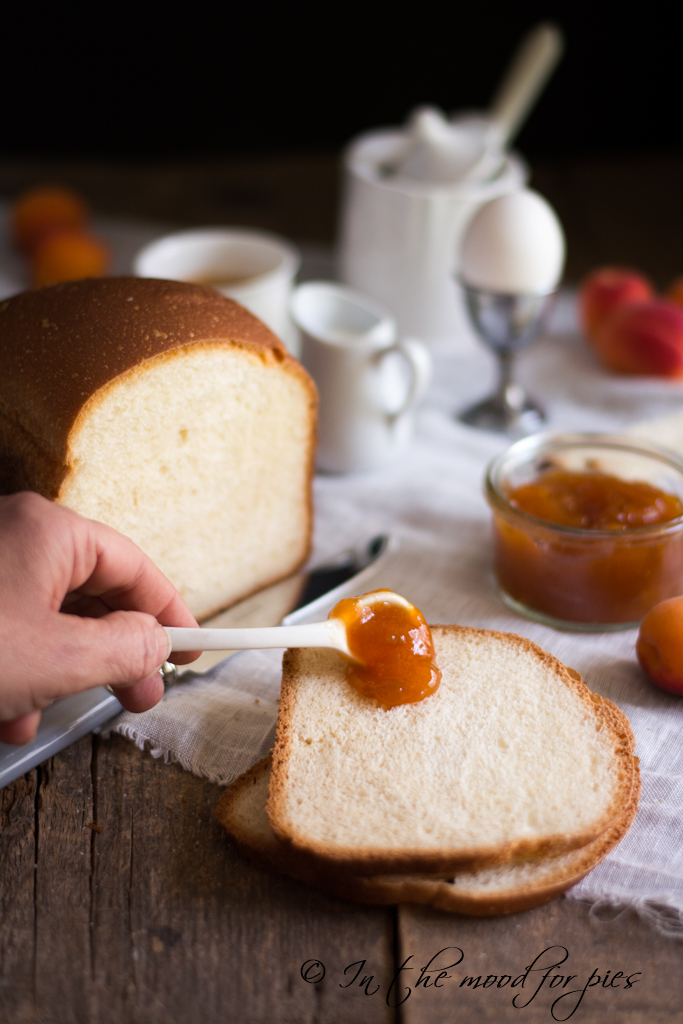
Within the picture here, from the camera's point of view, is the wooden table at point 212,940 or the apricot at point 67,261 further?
the apricot at point 67,261

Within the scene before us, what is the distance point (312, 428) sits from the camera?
2.17 meters

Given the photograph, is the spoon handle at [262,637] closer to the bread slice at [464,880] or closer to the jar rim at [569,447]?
the bread slice at [464,880]

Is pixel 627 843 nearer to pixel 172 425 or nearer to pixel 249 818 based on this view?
pixel 249 818

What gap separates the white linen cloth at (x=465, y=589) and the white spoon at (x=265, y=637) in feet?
0.76

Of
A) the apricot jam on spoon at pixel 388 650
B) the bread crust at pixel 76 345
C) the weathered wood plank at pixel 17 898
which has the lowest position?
the weathered wood plank at pixel 17 898

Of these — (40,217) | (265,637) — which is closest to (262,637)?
(265,637)

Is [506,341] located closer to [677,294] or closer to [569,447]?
[569,447]

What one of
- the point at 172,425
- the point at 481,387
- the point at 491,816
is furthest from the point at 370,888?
the point at 481,387

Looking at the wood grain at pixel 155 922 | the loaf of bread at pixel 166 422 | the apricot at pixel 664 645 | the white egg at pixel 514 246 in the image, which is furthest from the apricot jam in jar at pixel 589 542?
the wood grain at pixel 155 922

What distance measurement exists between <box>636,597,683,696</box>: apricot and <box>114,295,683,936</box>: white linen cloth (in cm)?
5

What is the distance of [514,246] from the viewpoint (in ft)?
8.23

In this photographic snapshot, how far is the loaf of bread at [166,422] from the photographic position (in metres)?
1.75

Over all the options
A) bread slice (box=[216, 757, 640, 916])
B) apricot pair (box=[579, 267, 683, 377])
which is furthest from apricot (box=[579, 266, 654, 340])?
bread slice (box=[216, 757, 640, 916])

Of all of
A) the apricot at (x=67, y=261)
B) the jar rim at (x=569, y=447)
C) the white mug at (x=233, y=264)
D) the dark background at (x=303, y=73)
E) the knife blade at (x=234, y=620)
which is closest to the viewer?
the knife blade at (x=234, y=620)
